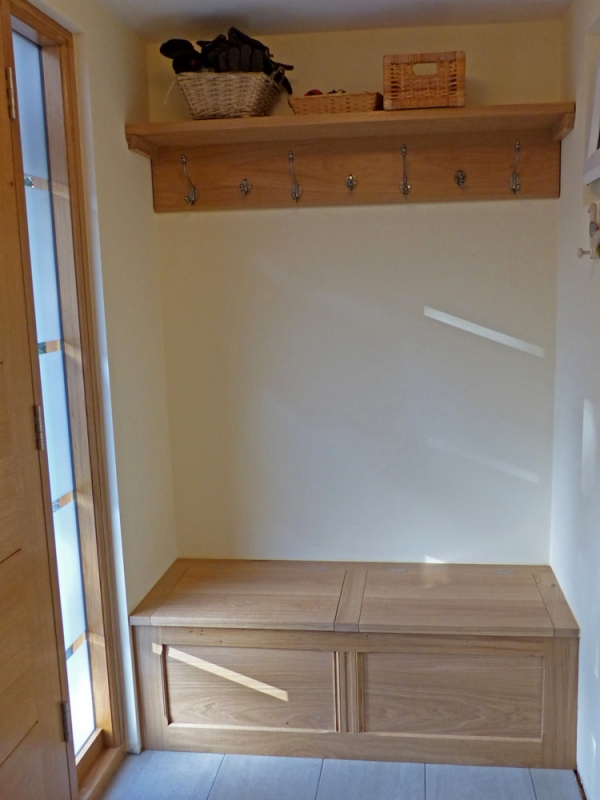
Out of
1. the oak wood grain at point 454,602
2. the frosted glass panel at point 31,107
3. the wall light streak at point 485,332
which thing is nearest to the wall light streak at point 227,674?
the oak wood grain at point 454,602

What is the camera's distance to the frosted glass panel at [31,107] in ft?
5.96

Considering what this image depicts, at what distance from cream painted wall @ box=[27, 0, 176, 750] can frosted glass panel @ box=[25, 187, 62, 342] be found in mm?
119

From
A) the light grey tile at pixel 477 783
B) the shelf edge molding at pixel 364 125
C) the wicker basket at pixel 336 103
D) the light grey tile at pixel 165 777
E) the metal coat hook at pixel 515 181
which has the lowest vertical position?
the light grey tile at pixel 165 777

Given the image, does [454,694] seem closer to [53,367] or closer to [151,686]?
[151,686]

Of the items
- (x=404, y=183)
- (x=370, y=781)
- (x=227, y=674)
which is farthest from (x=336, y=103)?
(x=370, y=781)

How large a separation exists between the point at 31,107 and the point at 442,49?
1.26 metres

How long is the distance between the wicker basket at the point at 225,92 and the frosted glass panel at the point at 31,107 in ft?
1.49

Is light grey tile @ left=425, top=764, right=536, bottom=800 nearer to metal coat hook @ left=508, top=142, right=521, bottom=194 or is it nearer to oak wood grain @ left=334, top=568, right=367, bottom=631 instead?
oak wood grain @ left=334, top=568, right=367, bottom=631

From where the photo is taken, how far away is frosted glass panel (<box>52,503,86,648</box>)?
78.5 inches

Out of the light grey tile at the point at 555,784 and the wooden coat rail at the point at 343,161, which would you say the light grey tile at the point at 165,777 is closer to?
the light grey tile at the point at 555,784

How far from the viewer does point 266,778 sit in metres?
2.15

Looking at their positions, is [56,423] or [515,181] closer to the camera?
[56,423]

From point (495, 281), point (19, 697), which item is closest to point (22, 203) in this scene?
point (19, 697)

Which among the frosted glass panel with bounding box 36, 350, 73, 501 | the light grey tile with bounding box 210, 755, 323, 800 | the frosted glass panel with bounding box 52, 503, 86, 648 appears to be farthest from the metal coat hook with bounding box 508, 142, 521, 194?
the light grey tile with bounding box 210, 755, 323, 800
